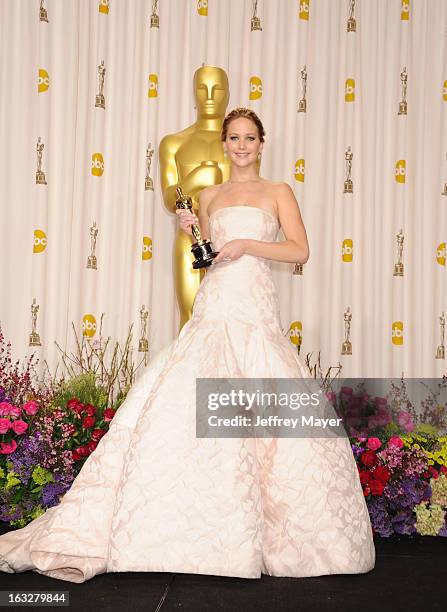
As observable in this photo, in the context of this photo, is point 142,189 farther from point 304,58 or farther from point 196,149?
point 304,58

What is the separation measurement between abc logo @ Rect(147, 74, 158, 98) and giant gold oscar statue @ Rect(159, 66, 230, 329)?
34.7 inches

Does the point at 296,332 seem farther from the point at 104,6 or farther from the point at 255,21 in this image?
the point at 104,6

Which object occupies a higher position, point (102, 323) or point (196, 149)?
point (196, 149)

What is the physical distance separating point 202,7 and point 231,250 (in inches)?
127

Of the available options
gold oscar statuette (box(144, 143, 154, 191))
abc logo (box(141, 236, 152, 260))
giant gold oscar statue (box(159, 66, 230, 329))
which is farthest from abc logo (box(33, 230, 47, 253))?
giant gold oscar statue (box(159, 66, 230, 329))

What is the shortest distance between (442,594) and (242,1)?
15.2ft

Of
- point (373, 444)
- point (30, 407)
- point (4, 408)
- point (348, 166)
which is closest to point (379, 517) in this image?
point (373, 444)

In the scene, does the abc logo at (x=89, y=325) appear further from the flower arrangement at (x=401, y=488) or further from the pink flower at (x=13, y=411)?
the flower arrangement at (x=401, y=488)

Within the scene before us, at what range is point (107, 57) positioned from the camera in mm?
5461

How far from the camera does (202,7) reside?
550cm

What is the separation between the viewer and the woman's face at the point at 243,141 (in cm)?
343

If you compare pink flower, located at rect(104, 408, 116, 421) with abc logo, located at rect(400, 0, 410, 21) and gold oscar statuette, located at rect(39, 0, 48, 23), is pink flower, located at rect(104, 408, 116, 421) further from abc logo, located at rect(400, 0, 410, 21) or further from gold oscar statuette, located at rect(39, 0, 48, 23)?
abc logo, located at rect(400, 0, 410, 21)

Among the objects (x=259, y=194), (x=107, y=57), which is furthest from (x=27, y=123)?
(x=259, y=194)

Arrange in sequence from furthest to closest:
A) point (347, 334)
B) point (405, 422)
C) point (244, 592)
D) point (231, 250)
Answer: point (347, 334), point (405, 422), point (231, 250), point (244, 592)
